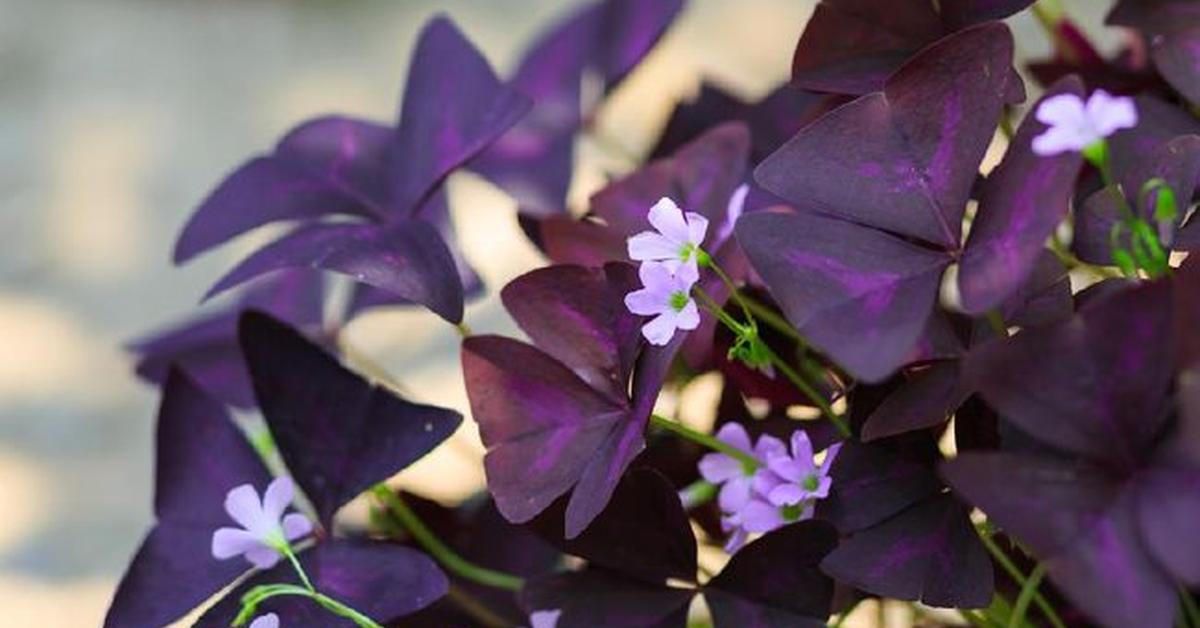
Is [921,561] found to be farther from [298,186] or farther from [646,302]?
[298,186]

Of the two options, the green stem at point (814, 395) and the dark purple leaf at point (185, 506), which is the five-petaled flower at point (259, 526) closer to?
the dark purple leaf at point (185, 506)

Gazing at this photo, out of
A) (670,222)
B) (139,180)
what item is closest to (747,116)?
(670,222)

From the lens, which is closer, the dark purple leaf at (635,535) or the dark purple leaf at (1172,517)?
the dark purple leaf at (1172,517)

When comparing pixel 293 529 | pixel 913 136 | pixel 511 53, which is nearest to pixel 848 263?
pixel 913 136

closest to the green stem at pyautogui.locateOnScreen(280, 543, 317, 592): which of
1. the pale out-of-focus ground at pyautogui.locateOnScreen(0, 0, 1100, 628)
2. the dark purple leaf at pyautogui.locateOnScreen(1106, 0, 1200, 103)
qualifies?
the dark purple leaf at pyautogui.locateOnScreen(1106, 0, 1200, 103)

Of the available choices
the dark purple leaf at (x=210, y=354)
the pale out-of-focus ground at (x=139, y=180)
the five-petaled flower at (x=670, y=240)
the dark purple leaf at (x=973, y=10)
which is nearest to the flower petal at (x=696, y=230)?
the five-petaled flower at (x=670, y=240)

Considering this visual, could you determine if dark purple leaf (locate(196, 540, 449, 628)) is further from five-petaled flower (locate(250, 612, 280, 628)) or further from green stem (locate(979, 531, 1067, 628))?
green stem (locate(979, 531, 1067, 628))
